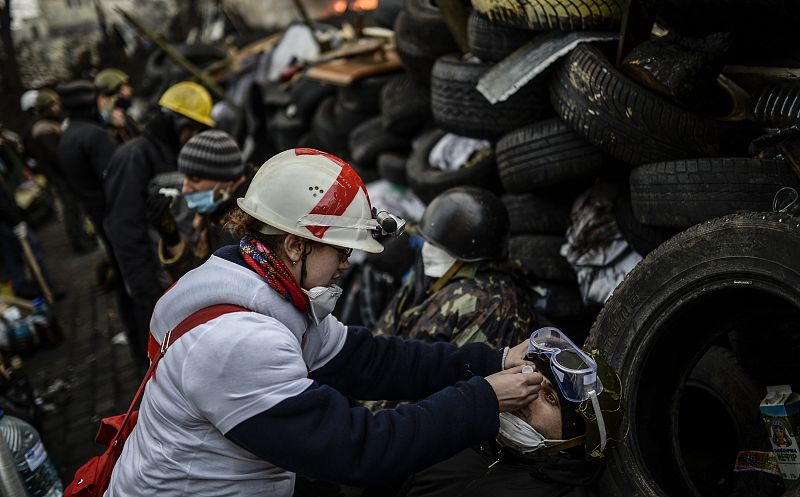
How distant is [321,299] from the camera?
2.15 meters

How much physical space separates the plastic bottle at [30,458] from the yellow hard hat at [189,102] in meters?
2.38

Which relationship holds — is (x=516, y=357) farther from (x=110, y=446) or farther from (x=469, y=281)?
(x=110, y=446)

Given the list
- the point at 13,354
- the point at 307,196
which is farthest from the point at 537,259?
the point at 13,354

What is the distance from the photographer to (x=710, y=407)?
11.5 feet

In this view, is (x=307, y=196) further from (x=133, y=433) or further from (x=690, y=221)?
Answer: (x=690, y=221)

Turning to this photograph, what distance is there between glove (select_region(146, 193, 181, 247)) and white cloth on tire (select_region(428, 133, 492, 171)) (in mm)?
2175

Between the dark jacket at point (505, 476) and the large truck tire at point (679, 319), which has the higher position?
the large truck tire at point (679, 319)

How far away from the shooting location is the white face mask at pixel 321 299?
2.13 m

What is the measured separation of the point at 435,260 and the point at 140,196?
2.19m

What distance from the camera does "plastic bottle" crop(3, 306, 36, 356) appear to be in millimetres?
6582

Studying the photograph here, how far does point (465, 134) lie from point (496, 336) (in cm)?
196

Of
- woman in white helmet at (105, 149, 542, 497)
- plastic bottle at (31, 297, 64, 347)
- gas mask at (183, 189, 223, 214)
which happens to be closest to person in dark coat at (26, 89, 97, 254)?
plastic bottle at (31, 297, 64, 347)

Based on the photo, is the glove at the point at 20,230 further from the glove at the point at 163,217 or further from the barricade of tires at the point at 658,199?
the barricade of tires at the point at 658,199

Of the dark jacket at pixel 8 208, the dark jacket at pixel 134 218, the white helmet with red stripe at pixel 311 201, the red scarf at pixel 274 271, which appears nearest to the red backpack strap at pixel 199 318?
the red scarf at pixel 274 271
